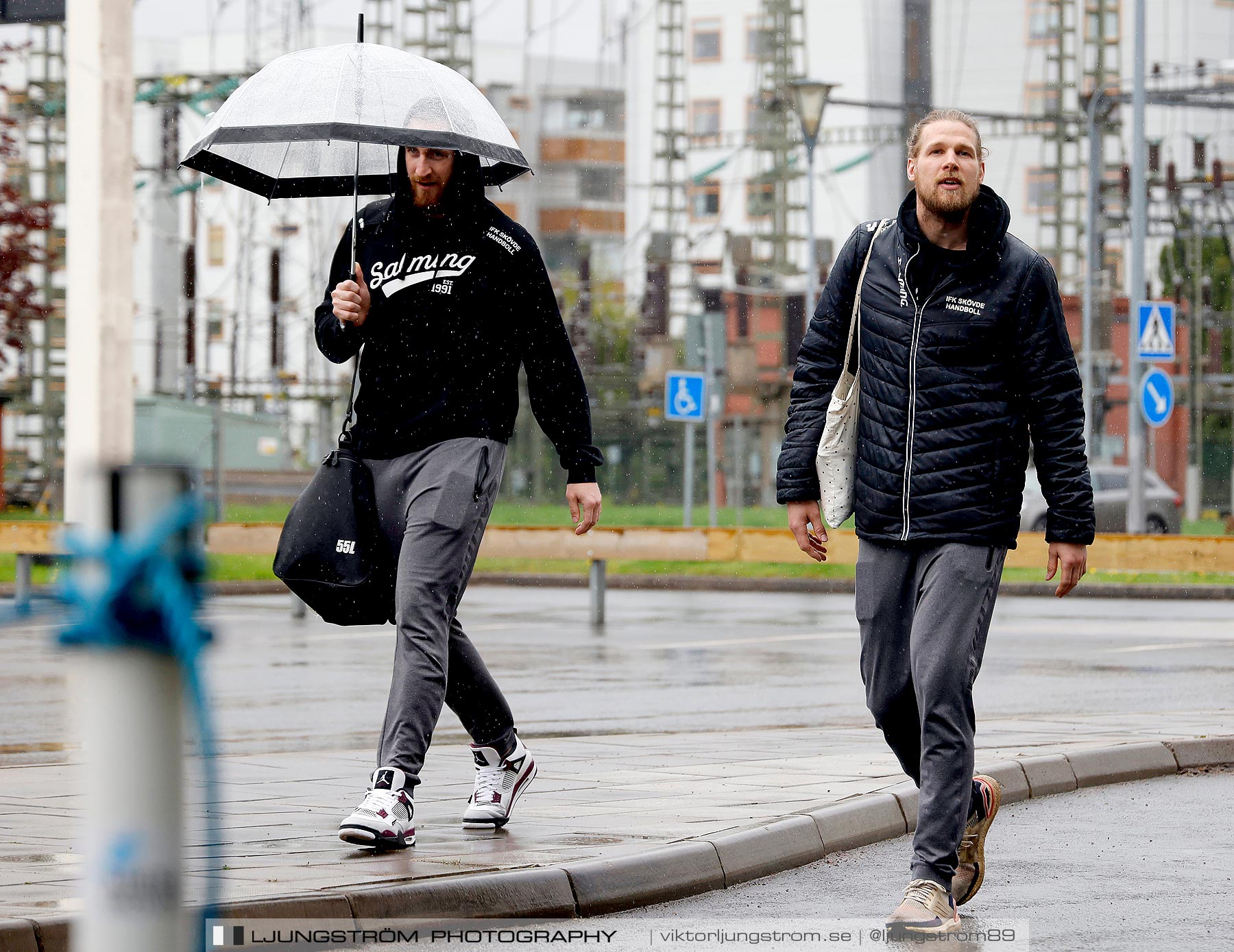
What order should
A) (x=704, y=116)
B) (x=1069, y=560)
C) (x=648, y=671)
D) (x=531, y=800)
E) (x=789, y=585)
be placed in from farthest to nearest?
(x=704, y=116) < (x=789, y=585) < (x=648, y=671) < (x=531, y=800) < (x=1069, y=560)

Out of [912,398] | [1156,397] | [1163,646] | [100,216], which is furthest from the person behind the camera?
[1156,397]

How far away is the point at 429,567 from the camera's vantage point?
572 cm

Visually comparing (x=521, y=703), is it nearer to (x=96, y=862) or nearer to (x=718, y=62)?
(x=96, y=862)

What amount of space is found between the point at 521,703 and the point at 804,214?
126 ft

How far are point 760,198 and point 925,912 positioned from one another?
43.9 m

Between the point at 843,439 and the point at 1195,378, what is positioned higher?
the point at 843,439

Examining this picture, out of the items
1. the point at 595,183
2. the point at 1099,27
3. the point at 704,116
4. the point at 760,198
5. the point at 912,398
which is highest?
the point at 1099,27

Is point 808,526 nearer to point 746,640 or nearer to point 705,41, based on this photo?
point 746,640

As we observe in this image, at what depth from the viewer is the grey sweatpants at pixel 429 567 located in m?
5.65

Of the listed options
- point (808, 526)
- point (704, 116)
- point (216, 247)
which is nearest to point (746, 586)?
point (808, 526)

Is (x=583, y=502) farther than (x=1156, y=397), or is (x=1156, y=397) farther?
(x=1156, y=397)

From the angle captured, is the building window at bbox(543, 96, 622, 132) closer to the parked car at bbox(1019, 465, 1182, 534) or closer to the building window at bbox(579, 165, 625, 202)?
the building window at bbox(579, 165, 625, 202)

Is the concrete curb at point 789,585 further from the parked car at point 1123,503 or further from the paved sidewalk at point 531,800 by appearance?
the paved sidewalk at point 531,800

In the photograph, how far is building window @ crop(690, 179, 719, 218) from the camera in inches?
1951
